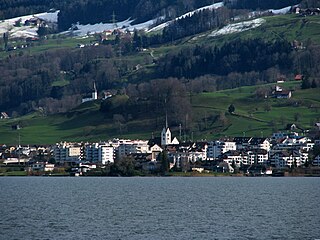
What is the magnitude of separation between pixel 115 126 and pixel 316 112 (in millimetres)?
34462

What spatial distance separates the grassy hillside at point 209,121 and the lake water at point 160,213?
6791 centimetres

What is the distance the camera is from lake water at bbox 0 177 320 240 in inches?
1933

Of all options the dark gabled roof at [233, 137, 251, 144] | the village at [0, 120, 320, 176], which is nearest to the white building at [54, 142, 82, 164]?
the village at [0, 120, 320, 176]

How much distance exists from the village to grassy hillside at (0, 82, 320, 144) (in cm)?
592

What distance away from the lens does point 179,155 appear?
130 metres

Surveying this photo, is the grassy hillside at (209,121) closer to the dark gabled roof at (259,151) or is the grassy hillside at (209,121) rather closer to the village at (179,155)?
the village at (179,155)

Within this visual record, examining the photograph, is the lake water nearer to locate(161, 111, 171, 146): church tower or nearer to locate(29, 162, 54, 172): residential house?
locate(29, 162, 54, 172): residential house

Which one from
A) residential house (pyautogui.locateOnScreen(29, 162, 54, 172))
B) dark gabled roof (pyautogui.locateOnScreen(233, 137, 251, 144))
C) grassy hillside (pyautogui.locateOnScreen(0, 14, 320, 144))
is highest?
grassy hillside (pyautogui.locateOnScreen(0, 14, 320, 144))

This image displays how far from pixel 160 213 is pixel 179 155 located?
70335 millimetres

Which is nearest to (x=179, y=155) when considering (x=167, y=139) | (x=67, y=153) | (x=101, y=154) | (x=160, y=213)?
(x=101, y=154)

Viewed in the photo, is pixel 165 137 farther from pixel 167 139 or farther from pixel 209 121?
pixel 209 121

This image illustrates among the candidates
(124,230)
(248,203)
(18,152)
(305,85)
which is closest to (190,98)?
(305,85)

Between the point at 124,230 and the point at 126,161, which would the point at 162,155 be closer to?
the point at 126,161

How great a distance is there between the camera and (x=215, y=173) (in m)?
123
